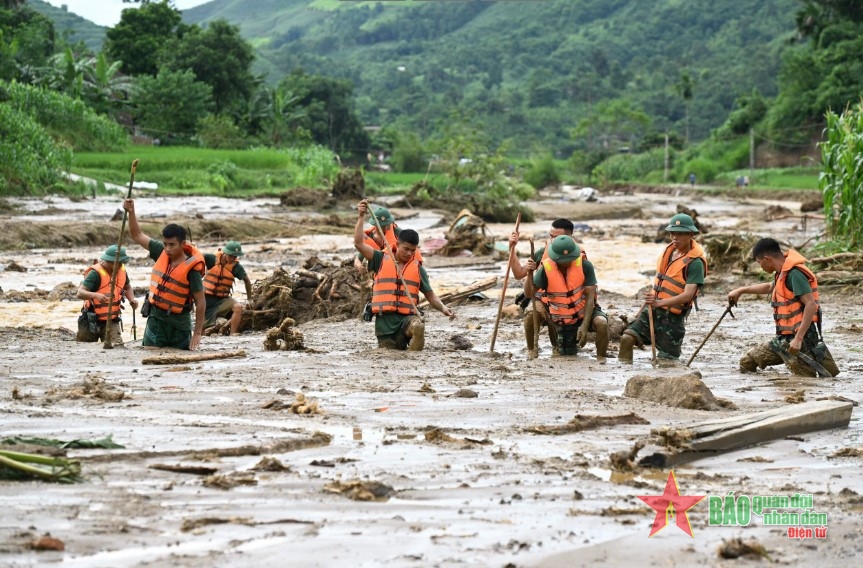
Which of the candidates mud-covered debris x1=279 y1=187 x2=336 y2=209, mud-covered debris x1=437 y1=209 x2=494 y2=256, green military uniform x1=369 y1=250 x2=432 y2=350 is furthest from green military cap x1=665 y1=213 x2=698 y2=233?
mud-covered debris x1=279 y1=187 x2=336 y2=209

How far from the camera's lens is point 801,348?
10227 millimetres

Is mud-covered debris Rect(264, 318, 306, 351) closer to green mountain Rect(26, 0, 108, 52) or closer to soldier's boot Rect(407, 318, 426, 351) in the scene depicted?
soldier's boot Rect(407, 318, 426, 351)

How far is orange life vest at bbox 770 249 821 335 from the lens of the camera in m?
10.0

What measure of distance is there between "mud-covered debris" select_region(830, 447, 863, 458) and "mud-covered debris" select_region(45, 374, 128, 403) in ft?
15.8

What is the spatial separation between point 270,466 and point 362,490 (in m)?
0.69

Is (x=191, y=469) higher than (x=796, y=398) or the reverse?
higher

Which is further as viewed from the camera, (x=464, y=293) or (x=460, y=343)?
(x=464, y=293)

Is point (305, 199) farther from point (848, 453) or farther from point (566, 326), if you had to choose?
point (848, 453)

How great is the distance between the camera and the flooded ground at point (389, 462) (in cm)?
498

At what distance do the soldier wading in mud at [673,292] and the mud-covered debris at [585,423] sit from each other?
3.34 meters

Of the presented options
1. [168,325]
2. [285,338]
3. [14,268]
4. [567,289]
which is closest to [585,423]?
[567,289]

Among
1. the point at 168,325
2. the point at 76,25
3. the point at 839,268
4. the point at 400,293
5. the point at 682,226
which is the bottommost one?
the point at 839,268

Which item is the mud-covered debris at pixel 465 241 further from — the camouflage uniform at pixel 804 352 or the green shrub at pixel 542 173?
the green shrub at pixel 542 173

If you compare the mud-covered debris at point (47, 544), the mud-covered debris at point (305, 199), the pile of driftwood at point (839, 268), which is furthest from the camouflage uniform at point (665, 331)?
the mud-covered debris at point (305, 199)
